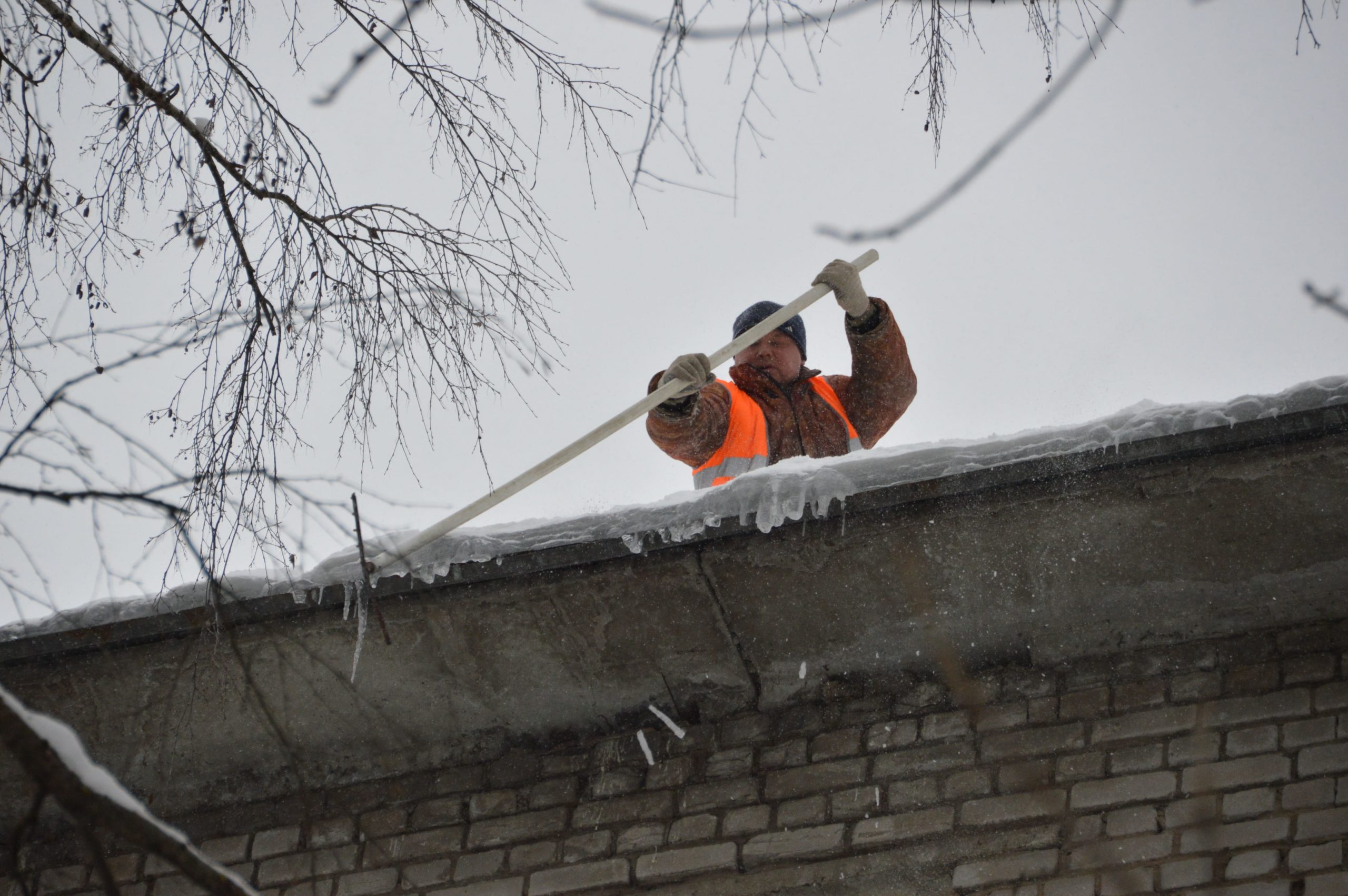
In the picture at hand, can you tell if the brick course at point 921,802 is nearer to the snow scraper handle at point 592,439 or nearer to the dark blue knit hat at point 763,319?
the snow scraper handle at point 592,439

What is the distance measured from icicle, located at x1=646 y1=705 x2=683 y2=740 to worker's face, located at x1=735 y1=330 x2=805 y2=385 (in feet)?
4.96

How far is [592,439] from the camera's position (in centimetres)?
333

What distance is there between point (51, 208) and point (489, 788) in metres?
1.95

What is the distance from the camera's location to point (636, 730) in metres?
3.20

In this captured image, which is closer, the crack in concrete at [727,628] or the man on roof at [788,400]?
the crack in concrete at [727,628]

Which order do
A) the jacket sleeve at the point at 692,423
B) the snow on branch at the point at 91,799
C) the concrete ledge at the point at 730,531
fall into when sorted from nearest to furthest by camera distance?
the snow on branch at the point at 91,799, the concrete ledge at the point at 730,531, the jacket sleeve at the point at 692,423

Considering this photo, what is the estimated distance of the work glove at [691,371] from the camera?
11.4ft

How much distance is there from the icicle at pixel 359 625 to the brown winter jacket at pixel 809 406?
3.86 ft

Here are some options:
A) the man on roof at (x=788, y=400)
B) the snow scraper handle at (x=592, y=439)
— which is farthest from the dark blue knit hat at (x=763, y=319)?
the snow scraper handle at (x=592, y=439)

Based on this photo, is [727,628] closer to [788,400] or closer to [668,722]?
[668,722]

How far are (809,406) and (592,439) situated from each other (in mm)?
1109

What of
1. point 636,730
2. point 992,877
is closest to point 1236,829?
point 992,877

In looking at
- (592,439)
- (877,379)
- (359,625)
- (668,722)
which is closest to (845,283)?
(877,379)

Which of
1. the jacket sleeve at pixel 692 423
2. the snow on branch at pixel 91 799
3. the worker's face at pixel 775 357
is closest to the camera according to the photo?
the snow on branch at pixel 91 799
